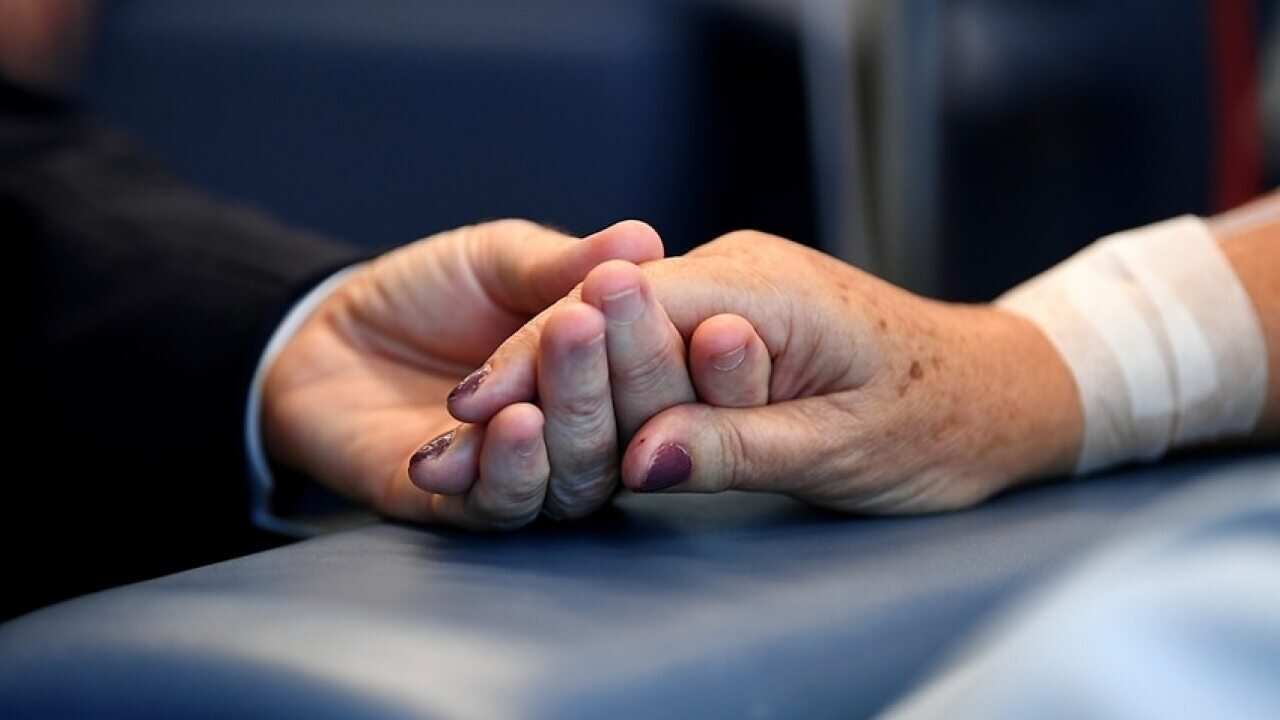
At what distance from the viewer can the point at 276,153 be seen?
3.85ft

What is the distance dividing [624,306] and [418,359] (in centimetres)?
20

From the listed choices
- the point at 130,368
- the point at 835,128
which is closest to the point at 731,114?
the point at 835,128

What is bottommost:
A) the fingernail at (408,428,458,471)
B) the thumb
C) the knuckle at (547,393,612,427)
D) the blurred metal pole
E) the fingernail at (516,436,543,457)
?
the blurred metal pole

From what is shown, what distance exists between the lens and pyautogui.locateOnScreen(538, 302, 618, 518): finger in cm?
40

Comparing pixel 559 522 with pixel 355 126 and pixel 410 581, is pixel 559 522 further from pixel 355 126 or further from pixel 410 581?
pixel 355 126

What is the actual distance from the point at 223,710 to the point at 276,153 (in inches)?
35.6

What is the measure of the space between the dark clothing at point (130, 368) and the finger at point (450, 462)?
19cm

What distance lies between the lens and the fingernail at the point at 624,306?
400mm

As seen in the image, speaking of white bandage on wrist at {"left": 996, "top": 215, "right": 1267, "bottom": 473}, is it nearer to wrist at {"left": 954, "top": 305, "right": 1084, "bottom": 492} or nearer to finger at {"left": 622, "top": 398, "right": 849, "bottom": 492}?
wrist at {"left": 954, "top": 305, "right": 1084, "bottom": 492}

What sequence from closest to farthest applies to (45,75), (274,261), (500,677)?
(500,677) < (274,261) < (45,75)

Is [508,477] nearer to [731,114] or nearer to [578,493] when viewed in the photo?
[578,493]

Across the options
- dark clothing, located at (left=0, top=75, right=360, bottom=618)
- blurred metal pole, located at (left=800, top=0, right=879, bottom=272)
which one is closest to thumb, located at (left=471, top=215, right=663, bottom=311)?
dark clothing, located at (left=0, top=75, right=360, bottom=618)

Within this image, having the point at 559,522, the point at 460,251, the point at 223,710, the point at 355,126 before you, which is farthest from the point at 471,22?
the point at 223,710

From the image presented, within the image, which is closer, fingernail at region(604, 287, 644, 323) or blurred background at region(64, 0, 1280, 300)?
fingernail at region(604, 287, 644, 323)
